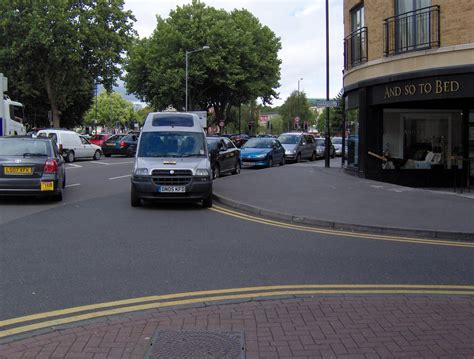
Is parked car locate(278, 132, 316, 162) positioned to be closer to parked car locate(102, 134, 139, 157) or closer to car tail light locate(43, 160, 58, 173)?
parked car locate(102, 134, 139, 157)

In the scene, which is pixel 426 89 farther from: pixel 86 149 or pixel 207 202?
→ pixel 86 149

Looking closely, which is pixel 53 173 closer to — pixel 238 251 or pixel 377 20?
pixel 238 251

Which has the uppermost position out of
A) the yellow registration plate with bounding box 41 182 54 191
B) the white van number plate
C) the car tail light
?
the car tail light

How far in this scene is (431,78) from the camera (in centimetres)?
1489

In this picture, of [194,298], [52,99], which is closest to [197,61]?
[52,99]

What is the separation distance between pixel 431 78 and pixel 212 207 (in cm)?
771

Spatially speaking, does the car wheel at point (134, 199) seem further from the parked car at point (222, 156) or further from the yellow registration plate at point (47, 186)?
the parked car at point (222, 156)

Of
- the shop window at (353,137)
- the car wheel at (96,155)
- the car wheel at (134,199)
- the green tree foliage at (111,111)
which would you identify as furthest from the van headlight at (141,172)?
the green tree foliage at (111,111)

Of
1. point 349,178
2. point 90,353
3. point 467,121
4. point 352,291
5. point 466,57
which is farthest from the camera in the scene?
point 349,178

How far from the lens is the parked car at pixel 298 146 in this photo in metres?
29.6

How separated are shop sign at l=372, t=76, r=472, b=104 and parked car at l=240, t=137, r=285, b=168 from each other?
352 inches

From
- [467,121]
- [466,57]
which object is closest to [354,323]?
[466,57]

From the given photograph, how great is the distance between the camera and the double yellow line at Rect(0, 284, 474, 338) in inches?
177

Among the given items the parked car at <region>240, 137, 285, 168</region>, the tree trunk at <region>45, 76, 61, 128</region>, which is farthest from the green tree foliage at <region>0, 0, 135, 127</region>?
the parked car at <region>240, 137, 285, 168</region>
